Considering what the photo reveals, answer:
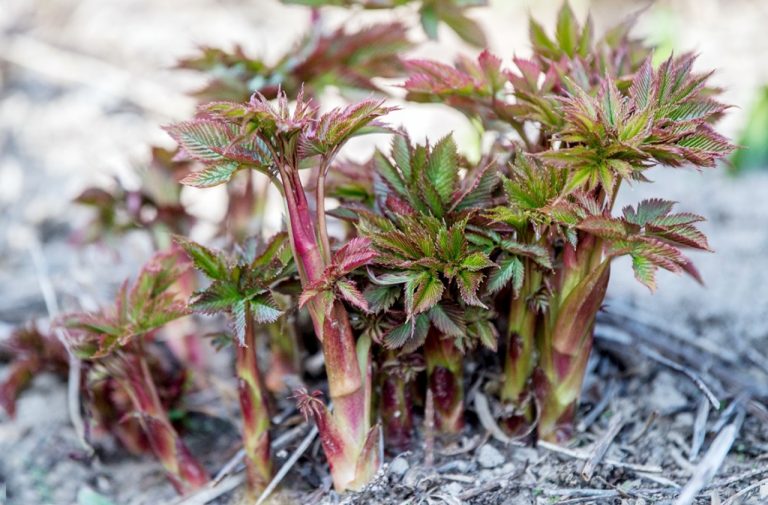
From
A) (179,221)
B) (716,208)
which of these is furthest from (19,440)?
(716,208)

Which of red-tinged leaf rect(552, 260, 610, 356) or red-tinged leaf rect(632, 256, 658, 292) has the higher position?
red-tinged leaf rect(632, 256, 658, 292)

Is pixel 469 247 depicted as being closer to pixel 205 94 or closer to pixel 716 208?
pixel 205 94

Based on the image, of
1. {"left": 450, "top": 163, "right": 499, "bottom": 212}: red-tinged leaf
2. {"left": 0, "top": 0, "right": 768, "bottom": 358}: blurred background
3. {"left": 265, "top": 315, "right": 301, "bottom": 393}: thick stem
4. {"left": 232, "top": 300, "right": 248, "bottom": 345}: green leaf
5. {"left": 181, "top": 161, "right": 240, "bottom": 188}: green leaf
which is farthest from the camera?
{"left": 0, "top": 0, "right": 768, "bottom": 358}: blurred background

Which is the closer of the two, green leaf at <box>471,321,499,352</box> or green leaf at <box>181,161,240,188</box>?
green leaf at <box>181,161,240,188</box>

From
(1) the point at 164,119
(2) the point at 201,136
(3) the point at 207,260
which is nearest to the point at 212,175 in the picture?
(2) the point at 201,136

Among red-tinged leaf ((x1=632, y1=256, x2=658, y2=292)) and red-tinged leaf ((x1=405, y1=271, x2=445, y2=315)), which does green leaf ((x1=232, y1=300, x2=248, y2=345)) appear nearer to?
red-tinged leaf ((x1=405, y1=271, x2=445, y2=315))

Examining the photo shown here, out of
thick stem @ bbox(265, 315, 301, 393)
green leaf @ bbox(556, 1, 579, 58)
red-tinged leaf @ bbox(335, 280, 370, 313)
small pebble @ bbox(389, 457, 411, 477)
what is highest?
green leaf @ bbox(556, 1, 579, 58)

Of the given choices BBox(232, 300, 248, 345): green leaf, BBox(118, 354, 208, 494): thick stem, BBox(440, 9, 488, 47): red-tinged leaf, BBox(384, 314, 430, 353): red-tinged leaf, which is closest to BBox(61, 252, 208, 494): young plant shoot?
BBox(118, 354, 208, 494): thick stem
